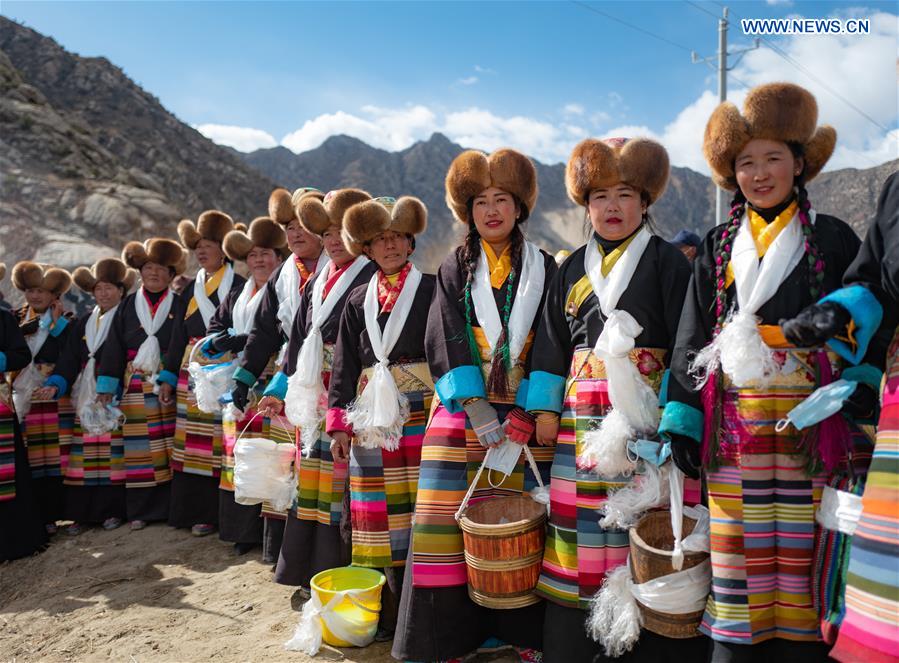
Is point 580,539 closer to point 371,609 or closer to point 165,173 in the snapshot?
point 371,609

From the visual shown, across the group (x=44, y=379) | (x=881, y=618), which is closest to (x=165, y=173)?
(x=44, y=379)

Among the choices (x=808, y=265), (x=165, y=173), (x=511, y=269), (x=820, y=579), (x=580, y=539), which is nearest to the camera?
(x=820, y=579)

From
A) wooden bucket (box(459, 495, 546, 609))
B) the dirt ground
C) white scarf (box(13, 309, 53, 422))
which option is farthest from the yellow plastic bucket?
white scarf (box(13, 309, 53, 422))

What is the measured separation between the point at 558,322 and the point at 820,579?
4.32 feet

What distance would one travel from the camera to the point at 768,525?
2295mm

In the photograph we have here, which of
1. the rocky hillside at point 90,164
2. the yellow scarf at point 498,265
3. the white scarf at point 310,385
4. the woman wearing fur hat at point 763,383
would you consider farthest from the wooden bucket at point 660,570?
the rocky hillside at point 90,164

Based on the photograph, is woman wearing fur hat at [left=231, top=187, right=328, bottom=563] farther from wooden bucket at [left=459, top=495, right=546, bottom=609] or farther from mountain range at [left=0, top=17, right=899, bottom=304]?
wooden bucket at [left=459, top=495, right=546, bottom=609]

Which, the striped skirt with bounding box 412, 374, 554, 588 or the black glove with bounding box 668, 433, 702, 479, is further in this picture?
the striped skirt with bounding box 412, 374, 554, 588

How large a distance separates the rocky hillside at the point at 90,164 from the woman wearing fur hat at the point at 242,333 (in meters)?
6.26

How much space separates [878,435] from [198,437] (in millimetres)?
4744

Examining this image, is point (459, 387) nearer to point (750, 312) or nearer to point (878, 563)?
point (750, 312)

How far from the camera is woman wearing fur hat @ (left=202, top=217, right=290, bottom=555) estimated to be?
495 cm

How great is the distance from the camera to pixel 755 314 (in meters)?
2.39

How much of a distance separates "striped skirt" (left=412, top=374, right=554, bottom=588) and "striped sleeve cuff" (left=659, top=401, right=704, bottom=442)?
0.71 metres
